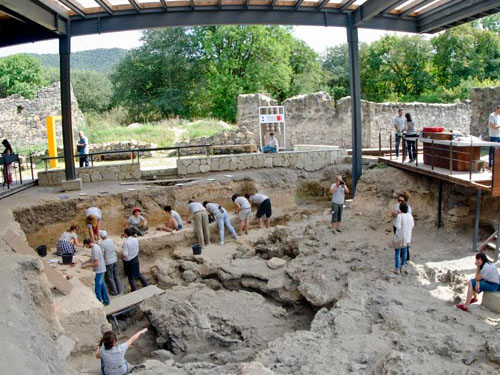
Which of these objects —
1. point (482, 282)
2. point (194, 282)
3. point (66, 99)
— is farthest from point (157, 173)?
point (482, 282)

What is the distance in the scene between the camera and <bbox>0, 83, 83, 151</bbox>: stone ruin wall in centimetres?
2481

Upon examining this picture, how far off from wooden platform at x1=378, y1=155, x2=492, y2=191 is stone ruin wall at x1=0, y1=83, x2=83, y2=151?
17954 mm

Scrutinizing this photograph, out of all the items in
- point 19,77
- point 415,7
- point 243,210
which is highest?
point 19,77

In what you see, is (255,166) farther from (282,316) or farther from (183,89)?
(183,89)

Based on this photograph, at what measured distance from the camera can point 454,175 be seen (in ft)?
33.1

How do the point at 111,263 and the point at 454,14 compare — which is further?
the point at 454,14

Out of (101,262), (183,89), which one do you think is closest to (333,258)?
(101,262)

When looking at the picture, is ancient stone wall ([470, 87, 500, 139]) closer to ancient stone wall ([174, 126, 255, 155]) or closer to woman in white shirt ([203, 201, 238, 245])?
ancient stone wall ([174, 126, 255, 155])

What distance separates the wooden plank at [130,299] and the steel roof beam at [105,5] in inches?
279

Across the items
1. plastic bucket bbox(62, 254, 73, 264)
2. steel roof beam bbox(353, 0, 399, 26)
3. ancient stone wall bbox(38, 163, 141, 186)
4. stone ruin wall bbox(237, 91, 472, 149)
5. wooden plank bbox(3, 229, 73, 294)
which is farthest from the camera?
stone ruin wall bbox(237, 91, 472, 149)

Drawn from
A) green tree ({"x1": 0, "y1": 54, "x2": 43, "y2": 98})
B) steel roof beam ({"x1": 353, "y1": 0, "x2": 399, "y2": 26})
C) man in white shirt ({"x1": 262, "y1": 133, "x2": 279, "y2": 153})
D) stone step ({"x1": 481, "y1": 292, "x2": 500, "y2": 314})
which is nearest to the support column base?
man in white shirt ({"x1": 262, "y1": 133, "x2": 279, "y2": 153})

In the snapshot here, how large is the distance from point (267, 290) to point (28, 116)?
20041 mm

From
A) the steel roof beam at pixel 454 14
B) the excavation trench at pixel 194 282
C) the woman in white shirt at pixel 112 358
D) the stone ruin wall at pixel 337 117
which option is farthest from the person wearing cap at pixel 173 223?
the stone ruin wall at pixel 337 117

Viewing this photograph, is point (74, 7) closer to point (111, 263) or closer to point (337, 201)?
point (111, 263)
